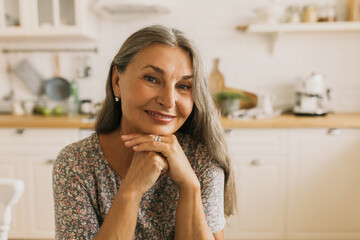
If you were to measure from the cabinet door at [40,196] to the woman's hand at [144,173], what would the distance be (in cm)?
161

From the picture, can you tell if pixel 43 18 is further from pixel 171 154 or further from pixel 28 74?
pixel 171 154

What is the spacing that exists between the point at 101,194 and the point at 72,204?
0.32 feet

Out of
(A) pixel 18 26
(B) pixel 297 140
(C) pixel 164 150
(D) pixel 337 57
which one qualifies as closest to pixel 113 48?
(A) pixel 18 26

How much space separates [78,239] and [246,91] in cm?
218

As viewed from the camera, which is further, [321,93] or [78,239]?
[321,93]

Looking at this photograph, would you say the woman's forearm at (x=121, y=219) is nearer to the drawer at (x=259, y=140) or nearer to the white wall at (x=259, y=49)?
the drawer at (x=259, y=140)

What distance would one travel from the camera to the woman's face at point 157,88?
1.02 metres

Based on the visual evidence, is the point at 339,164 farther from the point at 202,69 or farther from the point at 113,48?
the point at 113,48

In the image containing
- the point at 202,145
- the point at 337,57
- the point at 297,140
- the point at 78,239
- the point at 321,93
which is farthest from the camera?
the point at 337,57

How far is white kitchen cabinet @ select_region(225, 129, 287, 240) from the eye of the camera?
234 centimetres

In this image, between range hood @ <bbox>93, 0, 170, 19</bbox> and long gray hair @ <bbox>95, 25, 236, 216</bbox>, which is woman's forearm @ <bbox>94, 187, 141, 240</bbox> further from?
range hood @ <bbox>93, 0, 170, 19</bbox>

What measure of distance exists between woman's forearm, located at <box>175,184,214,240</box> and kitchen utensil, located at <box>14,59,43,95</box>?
2472mm

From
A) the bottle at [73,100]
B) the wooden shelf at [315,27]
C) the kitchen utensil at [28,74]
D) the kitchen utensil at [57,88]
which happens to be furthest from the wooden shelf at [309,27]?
the kitchen utensil at [28,74]

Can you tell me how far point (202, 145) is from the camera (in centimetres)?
122
